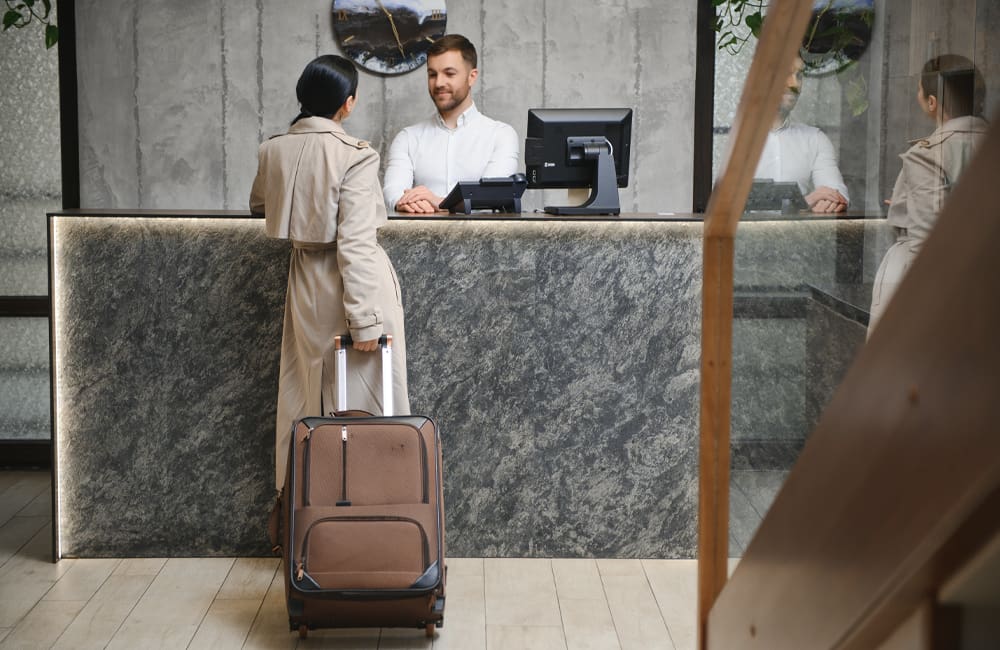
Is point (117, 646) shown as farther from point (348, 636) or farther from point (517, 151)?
point (517, 151)

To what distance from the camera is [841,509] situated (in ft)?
3.14

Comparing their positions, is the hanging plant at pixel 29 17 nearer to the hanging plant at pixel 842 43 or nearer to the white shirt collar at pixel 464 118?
the white shirt collar at pixel 464 118

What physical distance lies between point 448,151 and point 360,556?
2625 mm

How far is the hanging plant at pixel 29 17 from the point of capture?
441 cm

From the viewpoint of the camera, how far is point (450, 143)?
5227 mm

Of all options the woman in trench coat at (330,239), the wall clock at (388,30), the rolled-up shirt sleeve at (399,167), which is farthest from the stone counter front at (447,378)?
the wall clock at (388,30)

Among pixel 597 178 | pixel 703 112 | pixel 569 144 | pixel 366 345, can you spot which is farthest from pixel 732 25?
pixel 366 345

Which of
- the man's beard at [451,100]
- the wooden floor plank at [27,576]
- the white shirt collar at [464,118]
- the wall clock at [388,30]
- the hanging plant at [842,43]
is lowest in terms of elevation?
the wooden floor plank at [27,576]

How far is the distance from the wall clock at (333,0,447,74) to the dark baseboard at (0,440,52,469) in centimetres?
230

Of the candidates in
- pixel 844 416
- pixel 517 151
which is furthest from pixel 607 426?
pixel 844 416

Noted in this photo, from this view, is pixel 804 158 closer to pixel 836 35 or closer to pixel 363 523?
pixel 836 35

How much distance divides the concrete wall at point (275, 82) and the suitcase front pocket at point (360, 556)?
9.22 ft

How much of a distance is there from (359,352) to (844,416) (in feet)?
8.55

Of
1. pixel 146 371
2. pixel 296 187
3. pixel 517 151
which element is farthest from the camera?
pixel 517 151
